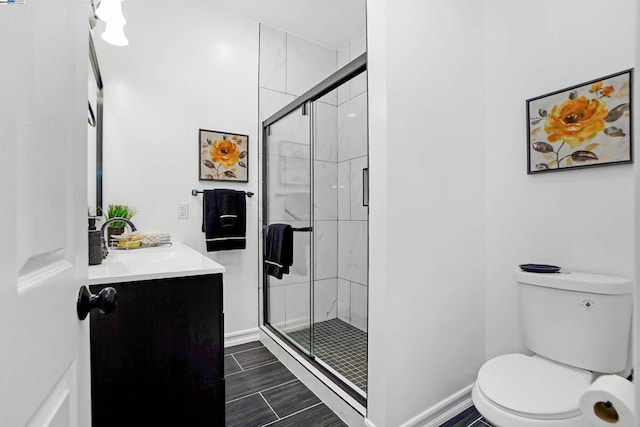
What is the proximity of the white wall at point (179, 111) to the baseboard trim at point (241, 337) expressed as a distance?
0.02 metres

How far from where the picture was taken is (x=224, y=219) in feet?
7.78

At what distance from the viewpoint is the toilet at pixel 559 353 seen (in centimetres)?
108

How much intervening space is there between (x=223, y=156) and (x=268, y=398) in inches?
69.7

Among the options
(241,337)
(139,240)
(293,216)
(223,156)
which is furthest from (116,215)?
(241,337)

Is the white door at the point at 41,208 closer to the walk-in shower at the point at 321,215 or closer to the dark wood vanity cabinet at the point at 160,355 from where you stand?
the dark wood vanity cabinet at the point at 160,355

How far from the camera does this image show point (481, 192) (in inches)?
71.4

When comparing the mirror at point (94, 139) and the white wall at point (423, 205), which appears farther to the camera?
the mirror at point (94, 139)

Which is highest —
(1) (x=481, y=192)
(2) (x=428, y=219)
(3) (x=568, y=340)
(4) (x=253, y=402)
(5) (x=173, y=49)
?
(5) (x=173, y=49)

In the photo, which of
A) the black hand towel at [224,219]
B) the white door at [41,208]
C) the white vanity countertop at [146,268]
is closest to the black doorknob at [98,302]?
the white door at [41,208]

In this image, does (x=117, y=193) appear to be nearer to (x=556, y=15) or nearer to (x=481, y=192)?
(x=481, y=192)

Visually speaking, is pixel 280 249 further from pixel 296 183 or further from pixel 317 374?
pixel 317 374

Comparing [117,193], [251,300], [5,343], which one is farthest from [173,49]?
[5,343]

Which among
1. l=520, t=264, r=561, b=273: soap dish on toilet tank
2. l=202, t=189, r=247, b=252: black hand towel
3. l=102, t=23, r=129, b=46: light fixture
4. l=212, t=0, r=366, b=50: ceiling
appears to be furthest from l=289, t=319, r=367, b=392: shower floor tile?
l=212, t=0, r=366, b=50: ceiling

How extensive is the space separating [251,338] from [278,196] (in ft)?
4.02
